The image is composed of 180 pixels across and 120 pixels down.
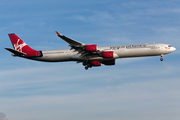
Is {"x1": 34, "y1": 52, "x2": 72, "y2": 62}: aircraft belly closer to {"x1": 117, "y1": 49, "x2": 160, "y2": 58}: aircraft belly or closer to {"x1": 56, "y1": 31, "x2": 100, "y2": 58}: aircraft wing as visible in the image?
{"x1": 56, "y1": 31, "x2": 100, "y2": 58}: aircraft wing

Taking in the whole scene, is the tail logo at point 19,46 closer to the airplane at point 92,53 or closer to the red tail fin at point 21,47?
the red tail fin at point 21,47

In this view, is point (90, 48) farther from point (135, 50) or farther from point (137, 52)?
point (137, 52)

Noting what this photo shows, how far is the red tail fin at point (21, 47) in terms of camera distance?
71.1m

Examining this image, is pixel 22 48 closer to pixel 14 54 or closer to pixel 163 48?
pixel 14 54

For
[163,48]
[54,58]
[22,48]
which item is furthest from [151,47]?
[22,48]

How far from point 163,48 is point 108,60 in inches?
541

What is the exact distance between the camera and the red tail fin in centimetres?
7106

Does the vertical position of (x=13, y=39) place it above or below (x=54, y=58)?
above

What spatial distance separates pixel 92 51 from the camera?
2457 inches

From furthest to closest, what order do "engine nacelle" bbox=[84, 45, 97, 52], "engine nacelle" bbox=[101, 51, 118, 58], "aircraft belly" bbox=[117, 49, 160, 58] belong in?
"aircraft belly" bbox=[117, 49, 160, 58], "engine nacelle" bbox=[101, 51, 118, 58], "engine nacelle" bbox=[84, 45, 97, 52]

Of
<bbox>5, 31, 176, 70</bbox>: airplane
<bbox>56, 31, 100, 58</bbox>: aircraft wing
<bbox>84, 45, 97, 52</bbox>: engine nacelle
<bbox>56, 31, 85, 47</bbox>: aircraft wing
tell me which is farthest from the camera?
<bbox>5, 31, 176, 70</bbox>: airplane

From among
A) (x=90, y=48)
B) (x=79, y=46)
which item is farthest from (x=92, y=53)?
(x=79, y=46)

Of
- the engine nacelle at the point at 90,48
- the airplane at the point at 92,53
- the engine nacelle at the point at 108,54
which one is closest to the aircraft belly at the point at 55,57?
the airplane at the point at 92,53

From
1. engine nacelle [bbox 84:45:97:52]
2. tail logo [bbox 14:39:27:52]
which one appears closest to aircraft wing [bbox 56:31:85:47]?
engine nacelle [bbox 84:45:97:52]
